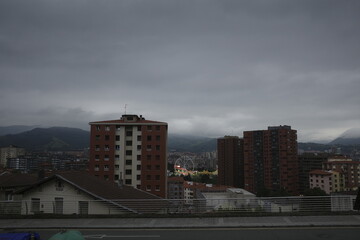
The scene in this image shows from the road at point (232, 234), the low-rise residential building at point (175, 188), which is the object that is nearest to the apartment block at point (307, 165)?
the low-rise residential building at point (175, 188)

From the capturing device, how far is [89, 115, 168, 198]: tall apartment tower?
5822 centimetres

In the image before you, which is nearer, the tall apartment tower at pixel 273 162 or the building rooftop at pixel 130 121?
the building rooftop at pixel 130 121

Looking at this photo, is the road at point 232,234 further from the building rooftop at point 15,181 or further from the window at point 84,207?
the building rooftop at point 15,181

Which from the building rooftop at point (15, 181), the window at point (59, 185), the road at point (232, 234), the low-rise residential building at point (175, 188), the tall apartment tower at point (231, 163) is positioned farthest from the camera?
the tall apartment tower at point (231, 163)

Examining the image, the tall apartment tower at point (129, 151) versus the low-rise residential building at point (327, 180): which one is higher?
the tall apartment tower at point (129, 151)

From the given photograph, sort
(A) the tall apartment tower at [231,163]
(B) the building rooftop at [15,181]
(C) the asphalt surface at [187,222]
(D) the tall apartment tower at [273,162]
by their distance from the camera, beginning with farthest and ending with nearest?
(A) the tall apartment tower at [231,163], (D) the tall apartment tower at [273,162], (B) the building rooftop at [15,181], (C) the asphalt surface at [187,222]

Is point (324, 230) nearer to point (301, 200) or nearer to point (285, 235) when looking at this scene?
point (285, 235)

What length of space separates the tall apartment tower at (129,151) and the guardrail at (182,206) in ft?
129

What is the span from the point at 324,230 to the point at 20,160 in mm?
213237

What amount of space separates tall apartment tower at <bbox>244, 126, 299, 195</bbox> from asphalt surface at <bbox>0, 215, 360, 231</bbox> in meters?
97.6

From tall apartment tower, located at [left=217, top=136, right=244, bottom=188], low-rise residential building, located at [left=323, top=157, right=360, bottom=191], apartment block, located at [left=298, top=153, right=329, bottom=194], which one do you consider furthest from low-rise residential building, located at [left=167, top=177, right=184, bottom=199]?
low-rise residential building, located at [left=323, top=157, right=360, bottom=191]

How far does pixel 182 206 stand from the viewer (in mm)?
13523

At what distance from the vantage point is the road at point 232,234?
848 cm

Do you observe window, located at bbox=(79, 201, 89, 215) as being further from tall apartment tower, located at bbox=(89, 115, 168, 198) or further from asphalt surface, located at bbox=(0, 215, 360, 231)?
tall apartment tower, located at bbox=(89, 115, 168, 198)
